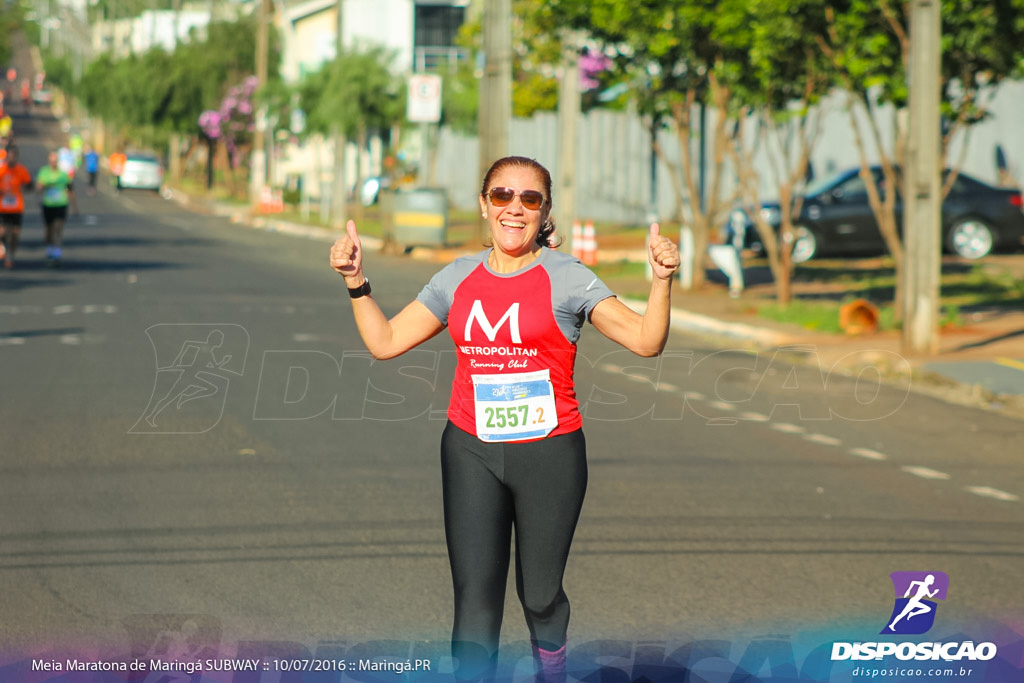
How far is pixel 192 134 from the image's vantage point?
81125 mm

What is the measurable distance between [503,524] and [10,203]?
21.3 meters

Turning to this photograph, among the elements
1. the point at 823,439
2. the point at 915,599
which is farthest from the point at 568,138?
the point at 915,599

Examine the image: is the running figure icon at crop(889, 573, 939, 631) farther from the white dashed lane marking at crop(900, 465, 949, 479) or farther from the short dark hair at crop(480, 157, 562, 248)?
the white dashed lane marking at crop(900, 465, 949, 479)

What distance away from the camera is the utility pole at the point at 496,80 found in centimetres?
2789

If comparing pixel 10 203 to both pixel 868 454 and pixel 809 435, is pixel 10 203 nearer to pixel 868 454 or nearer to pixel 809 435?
pixel 809 435

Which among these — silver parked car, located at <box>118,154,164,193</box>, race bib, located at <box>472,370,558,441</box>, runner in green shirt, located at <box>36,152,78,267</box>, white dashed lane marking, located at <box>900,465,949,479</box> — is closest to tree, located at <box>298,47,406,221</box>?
runner in green shirt, located at <box>36,152,78,267</box>

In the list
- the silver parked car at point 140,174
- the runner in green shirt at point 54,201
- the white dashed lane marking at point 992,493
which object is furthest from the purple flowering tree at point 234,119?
the white dashed lane marking at point 992,493

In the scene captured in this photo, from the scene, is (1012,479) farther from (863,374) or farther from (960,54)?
(960,54)

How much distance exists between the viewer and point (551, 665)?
4945mm

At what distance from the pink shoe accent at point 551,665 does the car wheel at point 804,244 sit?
24.9 metres

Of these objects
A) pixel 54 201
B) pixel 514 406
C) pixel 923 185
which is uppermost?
pixel 923 185

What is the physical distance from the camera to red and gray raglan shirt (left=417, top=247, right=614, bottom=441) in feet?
15.8

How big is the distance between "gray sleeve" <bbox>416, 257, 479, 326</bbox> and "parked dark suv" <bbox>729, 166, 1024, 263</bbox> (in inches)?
935

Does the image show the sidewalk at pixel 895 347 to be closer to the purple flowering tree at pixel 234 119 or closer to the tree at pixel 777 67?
the tree at pixel 777 67
